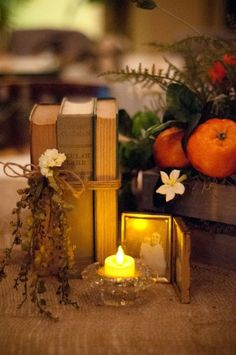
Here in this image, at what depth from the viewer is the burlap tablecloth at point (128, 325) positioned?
62cm

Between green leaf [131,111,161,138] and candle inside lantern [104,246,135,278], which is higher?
green leaf [131,111,161,138]

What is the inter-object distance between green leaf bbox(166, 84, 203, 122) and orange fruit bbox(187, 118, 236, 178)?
3.4 inches

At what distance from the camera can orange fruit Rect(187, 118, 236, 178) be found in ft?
2.78

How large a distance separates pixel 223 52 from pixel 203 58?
0.06m

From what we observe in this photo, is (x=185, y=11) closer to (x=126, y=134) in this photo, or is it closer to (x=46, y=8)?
(x=46, y=8)

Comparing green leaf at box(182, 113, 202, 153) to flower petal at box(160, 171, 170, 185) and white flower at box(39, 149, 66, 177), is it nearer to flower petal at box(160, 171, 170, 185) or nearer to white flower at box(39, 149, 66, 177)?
flower petal at box(160, 171, 170, 185)

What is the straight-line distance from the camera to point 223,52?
102 centimetres

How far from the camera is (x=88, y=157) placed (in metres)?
0.80

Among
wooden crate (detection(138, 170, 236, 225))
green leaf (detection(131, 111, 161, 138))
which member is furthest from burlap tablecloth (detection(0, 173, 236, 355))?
green leaf (detection(131, 111, 161, 138))

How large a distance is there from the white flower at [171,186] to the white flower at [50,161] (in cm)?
18

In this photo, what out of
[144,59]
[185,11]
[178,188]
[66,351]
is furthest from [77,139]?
[185,11]

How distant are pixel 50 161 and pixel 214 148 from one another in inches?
10.7

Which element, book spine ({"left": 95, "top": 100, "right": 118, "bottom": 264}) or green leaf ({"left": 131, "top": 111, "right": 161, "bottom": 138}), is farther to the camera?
green leaf ({"left": 131, "top": 111, "right": 161, "bottom": 138})

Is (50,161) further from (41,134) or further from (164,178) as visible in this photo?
Result: (164,178)
